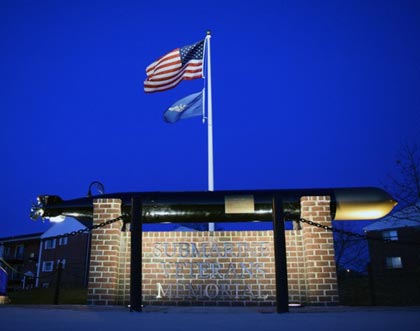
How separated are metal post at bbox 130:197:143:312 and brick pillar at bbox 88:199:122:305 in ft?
4.93

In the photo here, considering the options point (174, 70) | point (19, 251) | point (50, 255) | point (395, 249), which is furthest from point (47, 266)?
point (174, 70)

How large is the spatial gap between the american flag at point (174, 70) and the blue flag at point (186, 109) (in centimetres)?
62

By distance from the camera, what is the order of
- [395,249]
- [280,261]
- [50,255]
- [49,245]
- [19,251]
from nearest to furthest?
[280,261] < [395,249] < [50,255] < [49,245] < [19,251]

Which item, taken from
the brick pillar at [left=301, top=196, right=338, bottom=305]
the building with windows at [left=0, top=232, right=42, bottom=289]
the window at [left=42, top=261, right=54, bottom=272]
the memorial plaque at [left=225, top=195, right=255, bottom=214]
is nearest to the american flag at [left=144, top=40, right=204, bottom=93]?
the memorial plaque at [left=225, top=195, right=255, bottom=214]

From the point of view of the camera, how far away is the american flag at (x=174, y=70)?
1121 centimetres

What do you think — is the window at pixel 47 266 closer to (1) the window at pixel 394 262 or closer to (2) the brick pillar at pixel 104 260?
(1) the window at pixel 394 262

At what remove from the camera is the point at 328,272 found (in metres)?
6.00

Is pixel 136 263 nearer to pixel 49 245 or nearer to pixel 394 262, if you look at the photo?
pixel 394 262

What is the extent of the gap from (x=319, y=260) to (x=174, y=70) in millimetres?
7515

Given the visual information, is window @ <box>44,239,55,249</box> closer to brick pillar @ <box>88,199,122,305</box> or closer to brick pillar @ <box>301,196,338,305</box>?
brick pillar @ <box>88,199,122,305</box>

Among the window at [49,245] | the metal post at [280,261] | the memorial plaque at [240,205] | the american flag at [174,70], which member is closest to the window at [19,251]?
the window at [49,245]

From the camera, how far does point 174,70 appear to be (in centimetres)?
1121

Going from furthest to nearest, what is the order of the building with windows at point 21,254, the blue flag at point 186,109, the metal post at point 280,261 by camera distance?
the building with windows at point 21,254, the blue flag at point 186,109, the metal post at point 280,261

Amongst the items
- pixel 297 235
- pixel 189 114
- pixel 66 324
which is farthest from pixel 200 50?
pixel 66 324
